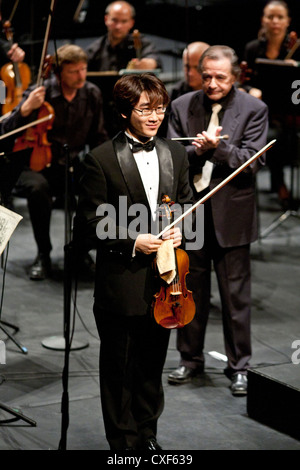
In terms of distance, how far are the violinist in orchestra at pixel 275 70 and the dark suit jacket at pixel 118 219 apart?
3.41m

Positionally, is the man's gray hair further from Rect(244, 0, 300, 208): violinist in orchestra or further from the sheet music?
Rect(244, 0, 300, 208): violinist in orchestra

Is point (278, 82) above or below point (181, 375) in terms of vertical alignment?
above

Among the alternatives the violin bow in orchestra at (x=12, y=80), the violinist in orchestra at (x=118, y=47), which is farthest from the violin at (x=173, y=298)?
the violinist in orchestra at (x=118, y=47)

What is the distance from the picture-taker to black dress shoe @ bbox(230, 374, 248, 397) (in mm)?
3795

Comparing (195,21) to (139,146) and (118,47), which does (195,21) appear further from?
(139,146)

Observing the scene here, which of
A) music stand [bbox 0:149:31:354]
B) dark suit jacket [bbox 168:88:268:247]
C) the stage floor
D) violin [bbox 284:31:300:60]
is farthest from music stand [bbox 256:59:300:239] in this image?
music stand [bbox 0:149:31:354]

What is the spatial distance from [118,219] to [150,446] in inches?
35.0

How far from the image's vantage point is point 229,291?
3.87 meters

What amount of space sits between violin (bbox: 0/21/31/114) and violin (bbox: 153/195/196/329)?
302cm

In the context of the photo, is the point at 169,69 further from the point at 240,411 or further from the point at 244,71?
the point at 240,411

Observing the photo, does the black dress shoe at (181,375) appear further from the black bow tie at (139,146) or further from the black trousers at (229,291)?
the black bow tie at (139,146)

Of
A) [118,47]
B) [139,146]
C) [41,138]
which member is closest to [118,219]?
[139,146]
